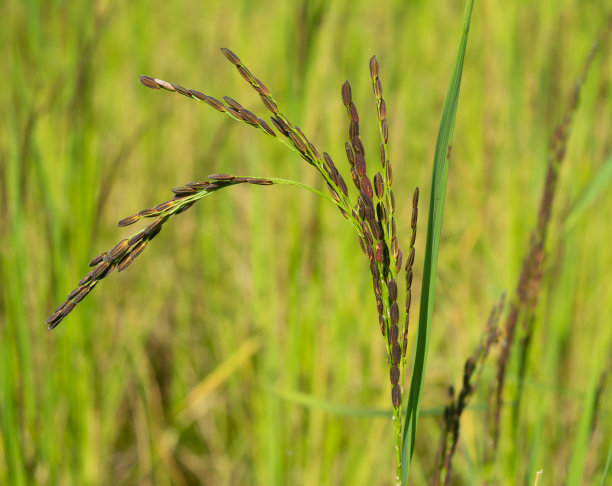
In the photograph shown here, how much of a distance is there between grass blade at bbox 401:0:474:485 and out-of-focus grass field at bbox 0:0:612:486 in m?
0.35

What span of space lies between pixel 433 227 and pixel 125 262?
0.84 ft

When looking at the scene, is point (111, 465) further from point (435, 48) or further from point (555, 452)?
point (435, 48)

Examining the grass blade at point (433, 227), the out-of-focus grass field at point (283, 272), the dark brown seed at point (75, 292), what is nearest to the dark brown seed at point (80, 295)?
the dark brown seed at point (75, 292)

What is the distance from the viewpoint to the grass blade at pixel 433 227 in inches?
21.0

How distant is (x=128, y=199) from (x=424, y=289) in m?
1.60

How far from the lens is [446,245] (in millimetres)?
1875

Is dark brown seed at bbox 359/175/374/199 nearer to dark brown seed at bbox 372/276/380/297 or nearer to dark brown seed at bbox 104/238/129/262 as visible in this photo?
dark brown seed at bbox 372/276/380/297

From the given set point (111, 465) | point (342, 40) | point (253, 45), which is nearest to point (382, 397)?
point (111, 465)

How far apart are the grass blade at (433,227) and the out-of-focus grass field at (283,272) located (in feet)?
1.16

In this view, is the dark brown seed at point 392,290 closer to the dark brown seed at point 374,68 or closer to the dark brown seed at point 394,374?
the dark brown seed at point 394,374

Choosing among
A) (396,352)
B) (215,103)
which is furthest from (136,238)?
(396,352)

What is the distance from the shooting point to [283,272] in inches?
57.9

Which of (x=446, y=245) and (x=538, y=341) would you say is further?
(x=446, y=245)

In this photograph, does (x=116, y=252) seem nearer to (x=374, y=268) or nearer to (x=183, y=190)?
(x=183, y=190)
